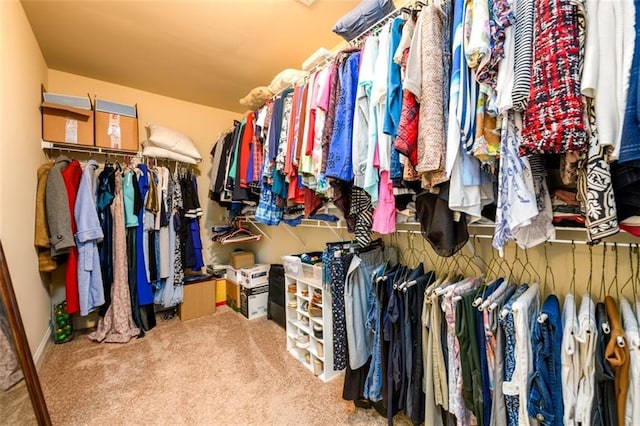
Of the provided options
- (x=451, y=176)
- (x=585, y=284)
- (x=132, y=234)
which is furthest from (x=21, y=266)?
(x=585, y=284)

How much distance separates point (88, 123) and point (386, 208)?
8.86 feet

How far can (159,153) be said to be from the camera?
8.86ft

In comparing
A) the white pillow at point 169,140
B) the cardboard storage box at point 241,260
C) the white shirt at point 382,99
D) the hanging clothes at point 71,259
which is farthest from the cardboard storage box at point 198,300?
the white shirt at point 382,99

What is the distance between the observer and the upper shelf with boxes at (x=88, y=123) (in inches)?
87.0

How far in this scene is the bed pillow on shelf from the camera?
4.45 ft

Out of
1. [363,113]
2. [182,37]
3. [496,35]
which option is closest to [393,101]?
[363,113]

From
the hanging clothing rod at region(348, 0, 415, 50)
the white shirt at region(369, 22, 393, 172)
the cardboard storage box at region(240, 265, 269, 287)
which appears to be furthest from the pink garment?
the cardboard storage box at region(240, 265, 269, 287)

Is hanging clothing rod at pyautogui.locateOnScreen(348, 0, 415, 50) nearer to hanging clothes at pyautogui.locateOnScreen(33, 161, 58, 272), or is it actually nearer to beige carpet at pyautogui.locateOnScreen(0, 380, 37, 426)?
beige carpet at pyautogui.locateOnScreen(0, 380, 37, 426)

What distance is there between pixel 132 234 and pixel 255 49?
1.94 meters

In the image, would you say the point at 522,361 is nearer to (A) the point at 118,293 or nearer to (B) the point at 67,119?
(A) the point at 118,293

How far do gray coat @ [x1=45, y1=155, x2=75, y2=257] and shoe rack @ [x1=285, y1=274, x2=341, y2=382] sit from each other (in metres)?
1.68

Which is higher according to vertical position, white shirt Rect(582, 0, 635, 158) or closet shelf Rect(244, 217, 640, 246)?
white shirt Rect(582, 0, 635, 158)

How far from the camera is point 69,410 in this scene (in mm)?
1542

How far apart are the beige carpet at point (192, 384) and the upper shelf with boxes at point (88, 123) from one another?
170cm
